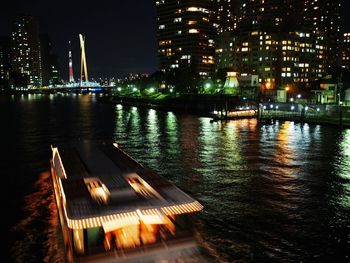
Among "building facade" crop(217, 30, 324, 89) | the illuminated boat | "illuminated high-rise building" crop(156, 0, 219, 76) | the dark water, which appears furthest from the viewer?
"illuminated high-rise building" crop(156, 0, 219, 76)

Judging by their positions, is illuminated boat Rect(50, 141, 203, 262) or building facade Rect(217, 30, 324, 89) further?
building facade Rect(217, 30, 324, 89)

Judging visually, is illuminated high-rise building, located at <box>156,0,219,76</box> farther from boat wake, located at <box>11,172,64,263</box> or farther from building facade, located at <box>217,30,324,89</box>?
boat wake, located at <box>11,172,64,263</box>

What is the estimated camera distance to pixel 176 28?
631 ft

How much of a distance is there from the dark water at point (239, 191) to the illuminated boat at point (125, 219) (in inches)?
141

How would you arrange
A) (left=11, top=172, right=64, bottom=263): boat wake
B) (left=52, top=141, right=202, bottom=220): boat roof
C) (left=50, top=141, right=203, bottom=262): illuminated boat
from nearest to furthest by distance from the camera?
(left=50, top=141, right=203, bottom=262): illuminated boat → (left=52, top=141, right=202, bottom=220): boat roof → (left=11, top=172, right=64, bottom=263): boat wake

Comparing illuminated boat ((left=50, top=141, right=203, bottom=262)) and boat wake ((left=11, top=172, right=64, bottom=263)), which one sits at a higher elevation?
illuminated boat ((left=50, top=141, right=203, bottom=262))

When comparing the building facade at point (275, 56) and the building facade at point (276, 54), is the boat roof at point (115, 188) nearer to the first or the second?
the building facade at point (276, 54)

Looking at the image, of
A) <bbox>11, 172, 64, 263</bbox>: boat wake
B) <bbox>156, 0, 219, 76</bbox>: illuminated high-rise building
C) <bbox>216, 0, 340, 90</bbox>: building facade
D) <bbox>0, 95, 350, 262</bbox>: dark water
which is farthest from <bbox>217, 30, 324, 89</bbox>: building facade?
<bbox>11, 172, 64, 263</bbox>: boat wake

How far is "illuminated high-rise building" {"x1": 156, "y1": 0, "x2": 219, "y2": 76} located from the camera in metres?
190

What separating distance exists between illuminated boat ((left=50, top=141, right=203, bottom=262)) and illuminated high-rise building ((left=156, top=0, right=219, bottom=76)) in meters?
179

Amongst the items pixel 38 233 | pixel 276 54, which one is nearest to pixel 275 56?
pixel 276 54

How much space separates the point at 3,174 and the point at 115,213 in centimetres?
2043

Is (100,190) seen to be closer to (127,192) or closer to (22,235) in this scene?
(127,192)

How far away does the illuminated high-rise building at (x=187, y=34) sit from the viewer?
190 m
